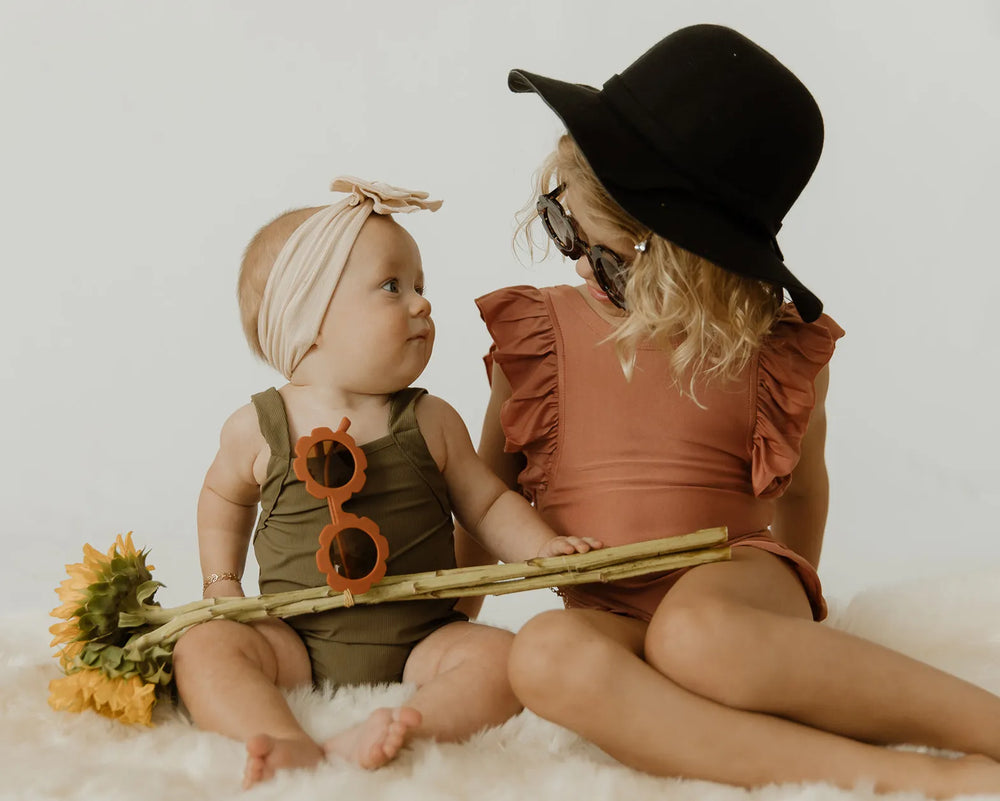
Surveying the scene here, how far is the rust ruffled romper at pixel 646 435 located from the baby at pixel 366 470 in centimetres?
9

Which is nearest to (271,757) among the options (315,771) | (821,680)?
(315,771)

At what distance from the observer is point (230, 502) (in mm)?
1580

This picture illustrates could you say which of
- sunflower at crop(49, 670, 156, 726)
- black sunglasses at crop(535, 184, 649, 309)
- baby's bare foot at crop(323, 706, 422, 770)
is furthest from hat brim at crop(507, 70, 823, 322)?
sunflower at crop(49, 670, 156, 726)

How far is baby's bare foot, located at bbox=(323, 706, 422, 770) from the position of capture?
4.09 feet

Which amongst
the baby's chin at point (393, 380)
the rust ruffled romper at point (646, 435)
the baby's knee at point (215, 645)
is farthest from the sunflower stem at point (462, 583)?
the baby's chin at point (393, 380)

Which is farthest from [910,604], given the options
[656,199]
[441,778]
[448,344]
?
[448,344]

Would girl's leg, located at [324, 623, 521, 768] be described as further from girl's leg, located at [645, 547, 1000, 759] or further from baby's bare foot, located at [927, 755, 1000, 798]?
baby's bare foot, located at [927, 755, 1000, 798]

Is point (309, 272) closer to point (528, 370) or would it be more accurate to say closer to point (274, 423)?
point (274, 423)

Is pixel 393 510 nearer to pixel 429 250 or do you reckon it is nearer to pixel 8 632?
pixel 8 632

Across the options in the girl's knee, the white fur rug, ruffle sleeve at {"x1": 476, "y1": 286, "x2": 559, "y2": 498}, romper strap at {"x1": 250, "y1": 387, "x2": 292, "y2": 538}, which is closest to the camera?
the white fur rug

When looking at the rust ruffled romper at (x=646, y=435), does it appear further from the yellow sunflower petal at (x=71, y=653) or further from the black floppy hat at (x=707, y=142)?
the yellow sunflower petal at (x=71, y=653)

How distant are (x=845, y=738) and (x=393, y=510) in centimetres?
55

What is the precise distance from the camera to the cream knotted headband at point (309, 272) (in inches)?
59.2

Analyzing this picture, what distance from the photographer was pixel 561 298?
1.68 m
